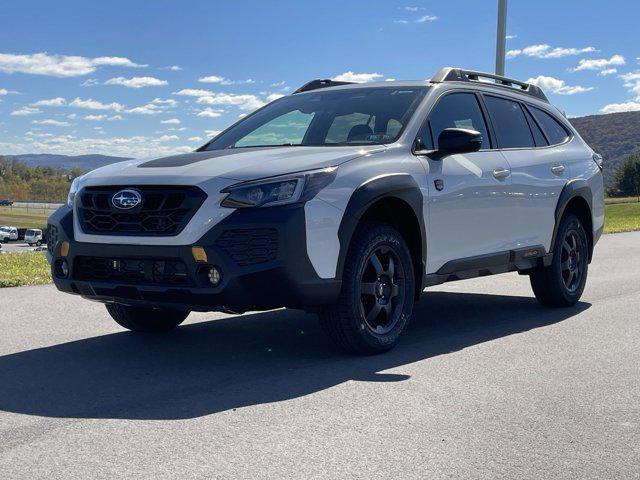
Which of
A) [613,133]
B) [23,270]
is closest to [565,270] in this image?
[23,270]

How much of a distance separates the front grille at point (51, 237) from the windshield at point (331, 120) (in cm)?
143

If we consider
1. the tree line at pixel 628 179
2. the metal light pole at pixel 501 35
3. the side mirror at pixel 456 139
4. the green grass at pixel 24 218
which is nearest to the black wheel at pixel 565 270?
the side mirror at pixel 456 139

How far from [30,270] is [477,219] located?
6.25m

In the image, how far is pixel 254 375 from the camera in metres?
5.08

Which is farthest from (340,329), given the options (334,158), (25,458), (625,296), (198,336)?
(625,296)

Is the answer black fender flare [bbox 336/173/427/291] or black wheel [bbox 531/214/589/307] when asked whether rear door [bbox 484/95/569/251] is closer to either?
black wheel [bbox 531/214/589/307]

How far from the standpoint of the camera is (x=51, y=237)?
5668mm

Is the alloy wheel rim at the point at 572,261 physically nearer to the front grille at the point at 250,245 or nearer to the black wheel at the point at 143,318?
the black wheel at the point at 143,318

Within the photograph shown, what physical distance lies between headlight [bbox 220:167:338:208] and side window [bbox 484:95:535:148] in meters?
2.52

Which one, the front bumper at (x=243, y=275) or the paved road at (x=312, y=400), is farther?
the front bumper at (x=243, y=275)

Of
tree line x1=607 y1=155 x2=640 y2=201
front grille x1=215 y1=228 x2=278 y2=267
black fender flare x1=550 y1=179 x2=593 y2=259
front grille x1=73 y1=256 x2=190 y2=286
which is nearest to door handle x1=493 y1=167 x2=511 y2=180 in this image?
black fender flare x1=550 y1=179 x2=593 y2=259

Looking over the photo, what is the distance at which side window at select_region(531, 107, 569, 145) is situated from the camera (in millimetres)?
7867

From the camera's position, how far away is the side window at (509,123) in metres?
7.12

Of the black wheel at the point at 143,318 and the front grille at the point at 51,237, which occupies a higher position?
the front grille at the point at 51,237
